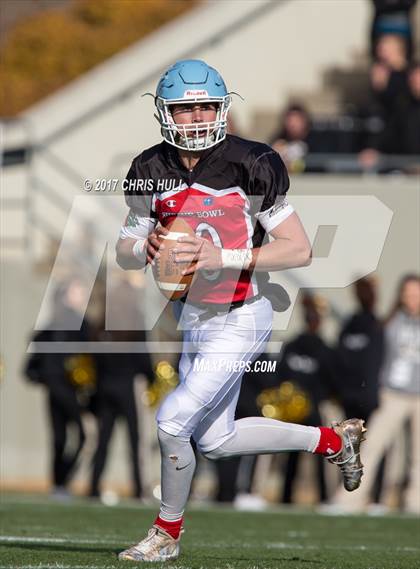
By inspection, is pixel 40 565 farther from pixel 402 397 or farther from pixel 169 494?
pixel 402 397

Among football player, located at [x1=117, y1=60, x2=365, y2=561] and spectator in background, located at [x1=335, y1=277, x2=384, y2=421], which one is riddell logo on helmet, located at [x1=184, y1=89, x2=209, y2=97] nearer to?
football player, located at [x1=117, y1=60, x2=365, y2=561]

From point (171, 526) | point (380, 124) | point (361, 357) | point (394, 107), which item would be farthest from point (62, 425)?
point (171, 526)

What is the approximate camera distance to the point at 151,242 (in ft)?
19.9

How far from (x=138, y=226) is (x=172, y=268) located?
37 centimetres

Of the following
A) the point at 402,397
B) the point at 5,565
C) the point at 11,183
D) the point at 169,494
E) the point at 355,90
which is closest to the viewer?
the point at 5,565

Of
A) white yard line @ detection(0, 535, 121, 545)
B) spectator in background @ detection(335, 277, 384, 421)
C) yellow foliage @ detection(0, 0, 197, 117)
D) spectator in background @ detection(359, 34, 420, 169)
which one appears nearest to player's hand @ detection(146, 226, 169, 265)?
white yard line @ detection(0, 535, 121, 545)

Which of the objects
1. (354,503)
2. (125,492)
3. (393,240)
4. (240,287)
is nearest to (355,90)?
(393,240)

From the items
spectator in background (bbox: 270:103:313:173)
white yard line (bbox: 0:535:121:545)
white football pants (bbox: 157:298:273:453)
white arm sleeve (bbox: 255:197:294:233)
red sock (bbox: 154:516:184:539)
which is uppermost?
spectator in background (bbox: 270:103:313:173)

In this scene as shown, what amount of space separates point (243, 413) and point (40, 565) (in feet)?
19.1

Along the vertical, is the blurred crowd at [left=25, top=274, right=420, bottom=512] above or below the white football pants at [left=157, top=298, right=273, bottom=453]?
below

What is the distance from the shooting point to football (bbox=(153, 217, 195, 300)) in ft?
19.6

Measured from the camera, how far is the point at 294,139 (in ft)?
44.7

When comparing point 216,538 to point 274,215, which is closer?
point 274,215

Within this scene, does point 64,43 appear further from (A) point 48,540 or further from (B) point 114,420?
(A) point 48,540
